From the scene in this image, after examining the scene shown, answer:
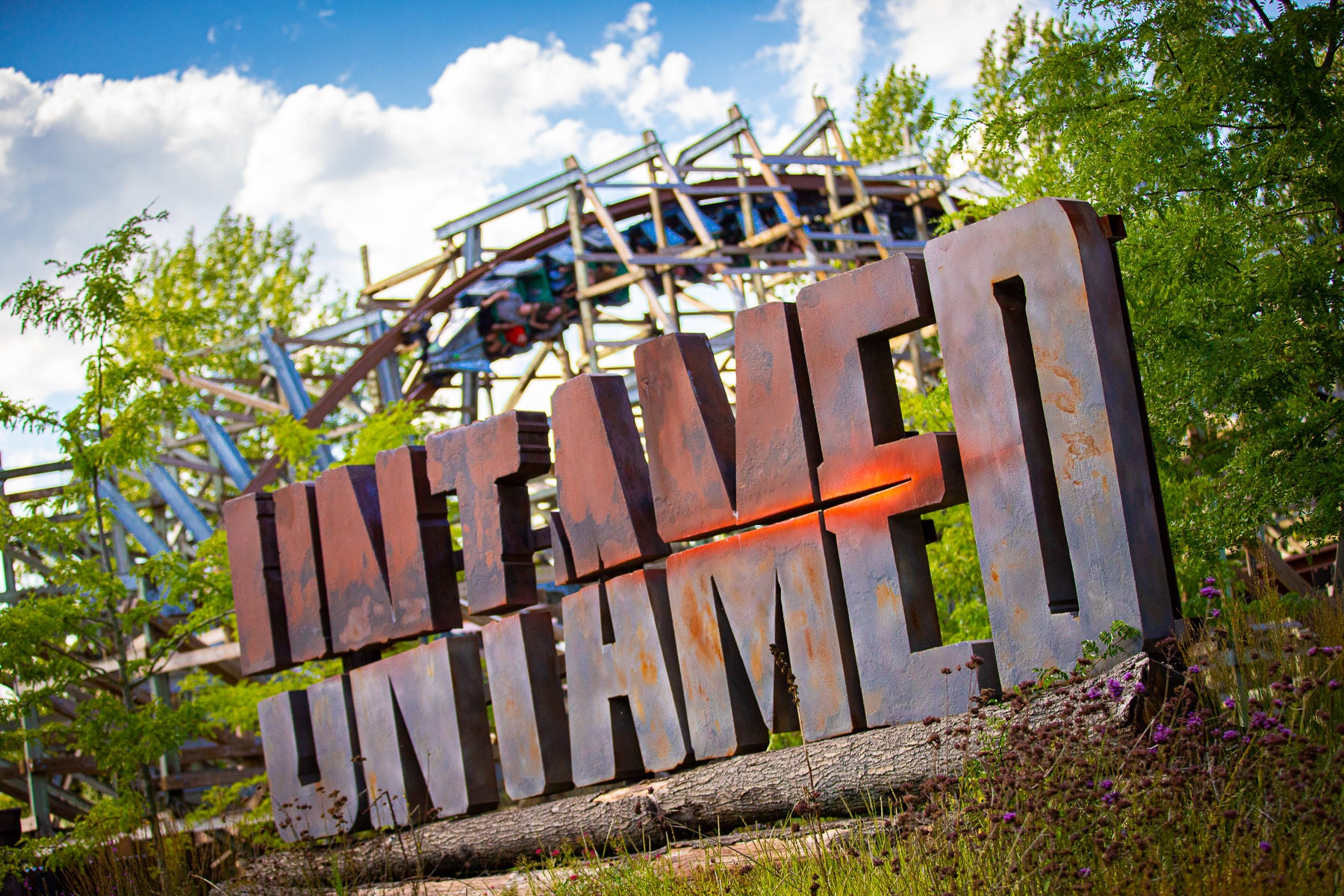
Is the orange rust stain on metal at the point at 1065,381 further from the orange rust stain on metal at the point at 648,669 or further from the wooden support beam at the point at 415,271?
A: the wooden support beam at the point at 415,271

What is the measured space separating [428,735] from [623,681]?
4.88ft

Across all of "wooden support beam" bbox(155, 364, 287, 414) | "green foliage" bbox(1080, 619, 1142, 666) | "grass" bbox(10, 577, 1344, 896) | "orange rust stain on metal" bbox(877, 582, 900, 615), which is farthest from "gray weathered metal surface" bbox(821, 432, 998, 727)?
"wooden support beam" bbox(155, 364, 287, 414)

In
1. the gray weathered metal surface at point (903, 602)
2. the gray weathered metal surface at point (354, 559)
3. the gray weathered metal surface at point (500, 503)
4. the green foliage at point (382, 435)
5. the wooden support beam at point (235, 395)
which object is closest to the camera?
the gray weathered metal surface at point (903, 602)

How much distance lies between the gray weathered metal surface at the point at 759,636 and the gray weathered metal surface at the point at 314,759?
2657mm

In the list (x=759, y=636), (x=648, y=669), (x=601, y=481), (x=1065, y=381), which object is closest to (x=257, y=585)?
(x=601, y=481)

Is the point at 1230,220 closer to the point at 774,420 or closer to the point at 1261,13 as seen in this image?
the point at 1261,13

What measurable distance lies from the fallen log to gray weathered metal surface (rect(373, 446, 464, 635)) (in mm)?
1165

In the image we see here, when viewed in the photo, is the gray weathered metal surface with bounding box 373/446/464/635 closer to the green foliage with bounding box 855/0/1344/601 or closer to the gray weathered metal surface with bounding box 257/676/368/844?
the gray weathered metal surface with bounding box 257/676/368/844

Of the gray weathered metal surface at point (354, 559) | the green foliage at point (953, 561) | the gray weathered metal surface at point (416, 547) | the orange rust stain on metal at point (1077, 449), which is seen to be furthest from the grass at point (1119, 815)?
the green foliage at point (953, 561)

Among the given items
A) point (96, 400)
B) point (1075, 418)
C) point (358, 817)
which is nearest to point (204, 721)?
point (358, 817)

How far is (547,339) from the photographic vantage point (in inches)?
636

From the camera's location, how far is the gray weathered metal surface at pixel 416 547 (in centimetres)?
696

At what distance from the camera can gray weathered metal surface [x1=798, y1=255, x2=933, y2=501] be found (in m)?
5.03

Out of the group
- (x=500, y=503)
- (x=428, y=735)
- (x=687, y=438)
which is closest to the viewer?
(x=687, y=438)
